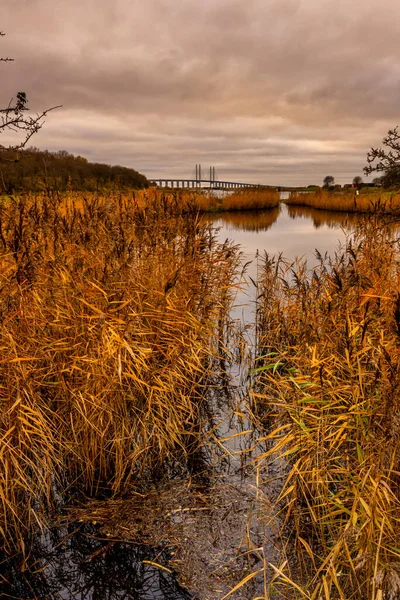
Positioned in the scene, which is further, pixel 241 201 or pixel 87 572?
pixel 241 201

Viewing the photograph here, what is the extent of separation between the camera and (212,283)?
5.85 m

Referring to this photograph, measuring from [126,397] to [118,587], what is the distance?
1.34 metres

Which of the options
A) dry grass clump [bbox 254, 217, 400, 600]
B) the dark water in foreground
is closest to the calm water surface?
dry grass clump [bbox 254, 217, 400, 600]

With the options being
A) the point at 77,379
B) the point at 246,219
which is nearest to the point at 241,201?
the point at 246,219

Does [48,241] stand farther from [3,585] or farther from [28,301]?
[3,585]

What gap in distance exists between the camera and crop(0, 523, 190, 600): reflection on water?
2.71 m

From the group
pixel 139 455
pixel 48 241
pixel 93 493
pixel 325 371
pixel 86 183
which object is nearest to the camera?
pixel 325 371

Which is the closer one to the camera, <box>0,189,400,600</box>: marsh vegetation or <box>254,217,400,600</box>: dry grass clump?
<box>254,217,400,600</box>: dry grass clump

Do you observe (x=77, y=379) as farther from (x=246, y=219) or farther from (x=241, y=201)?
(x=241, y=201)

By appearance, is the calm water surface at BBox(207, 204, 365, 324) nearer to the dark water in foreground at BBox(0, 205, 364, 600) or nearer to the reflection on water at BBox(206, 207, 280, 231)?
the reflection on water at BBox(206, 207, 280, 231)

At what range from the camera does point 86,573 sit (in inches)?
112

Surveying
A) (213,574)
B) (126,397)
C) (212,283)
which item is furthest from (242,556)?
(212,283)

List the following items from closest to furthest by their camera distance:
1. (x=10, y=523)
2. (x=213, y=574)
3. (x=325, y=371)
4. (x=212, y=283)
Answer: (x=213, y=574), (x=10, y=523), (x=325, y=371), (x=212, y=283)

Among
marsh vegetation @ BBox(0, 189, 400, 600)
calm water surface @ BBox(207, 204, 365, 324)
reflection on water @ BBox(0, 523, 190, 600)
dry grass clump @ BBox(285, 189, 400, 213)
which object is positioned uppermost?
dry grass clump @ BBox(285, 189, 400, 213)
